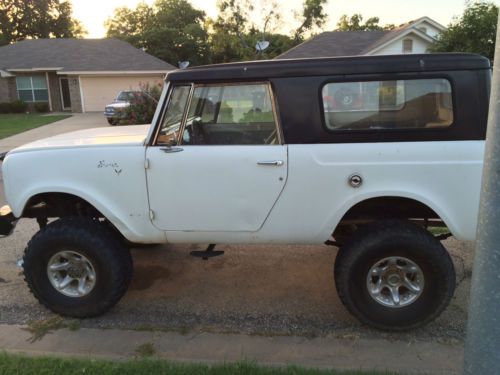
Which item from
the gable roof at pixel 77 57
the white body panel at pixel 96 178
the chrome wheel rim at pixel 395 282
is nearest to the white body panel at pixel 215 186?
the white body panel at pixel 96 178

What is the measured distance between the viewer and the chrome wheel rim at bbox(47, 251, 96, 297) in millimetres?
3701

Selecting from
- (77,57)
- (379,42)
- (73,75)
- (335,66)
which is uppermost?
(77,57)

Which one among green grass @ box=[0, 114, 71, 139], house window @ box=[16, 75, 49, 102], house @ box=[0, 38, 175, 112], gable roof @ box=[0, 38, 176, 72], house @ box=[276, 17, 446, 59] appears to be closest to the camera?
green grass @ box=[0, 114, 71, 139]

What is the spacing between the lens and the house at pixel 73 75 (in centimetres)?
3006

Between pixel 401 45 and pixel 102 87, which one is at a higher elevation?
pixel 401 45

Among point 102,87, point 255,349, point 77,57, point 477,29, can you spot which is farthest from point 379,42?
point 255,349

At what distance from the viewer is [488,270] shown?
1773 millimetres

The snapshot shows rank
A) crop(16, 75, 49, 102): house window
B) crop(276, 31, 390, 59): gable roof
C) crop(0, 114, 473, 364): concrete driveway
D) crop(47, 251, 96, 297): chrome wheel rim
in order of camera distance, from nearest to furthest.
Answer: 1. crop(0, 114, 473, 364): concrete driveway
2. crop(47, 251, 96, 297): chrome wheel rim
3. crop(276, 31, 390, 59): gable roof
4. crop(16, 75, 49, 102): house window

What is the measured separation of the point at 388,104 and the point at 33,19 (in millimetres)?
53458

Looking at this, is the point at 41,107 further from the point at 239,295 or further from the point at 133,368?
the point at 133,368

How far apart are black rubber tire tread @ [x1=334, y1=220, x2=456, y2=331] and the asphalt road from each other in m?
0.15

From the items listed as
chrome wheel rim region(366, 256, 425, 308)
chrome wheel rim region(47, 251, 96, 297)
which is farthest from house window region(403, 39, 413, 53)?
chrome wheel rim region(47, 251, 96, 297)

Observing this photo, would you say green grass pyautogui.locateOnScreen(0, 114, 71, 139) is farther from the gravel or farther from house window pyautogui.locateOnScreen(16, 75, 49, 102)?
the gravel

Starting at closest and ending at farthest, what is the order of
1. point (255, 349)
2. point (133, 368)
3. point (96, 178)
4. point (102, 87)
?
point (133, 368)
point (255, 349)
point (96, 178)
point (102, 87)
